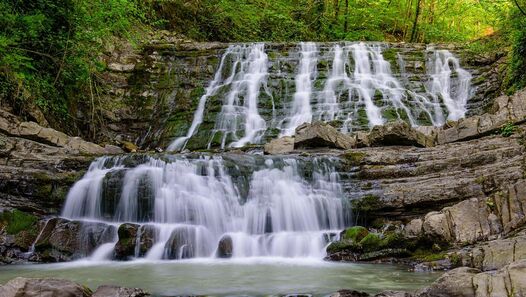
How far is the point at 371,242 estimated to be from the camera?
29.0 feet

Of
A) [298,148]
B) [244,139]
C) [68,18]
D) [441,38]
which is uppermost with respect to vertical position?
[441,38]

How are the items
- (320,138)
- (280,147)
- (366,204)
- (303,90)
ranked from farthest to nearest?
1. (303,90)
2. (280,147)
3. (320,138)
4. (366,204)

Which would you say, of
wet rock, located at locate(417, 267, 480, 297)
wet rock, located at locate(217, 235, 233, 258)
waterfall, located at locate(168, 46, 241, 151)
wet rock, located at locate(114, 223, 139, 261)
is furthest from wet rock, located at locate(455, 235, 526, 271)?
waterfall, located at locate(168, 46, 241, 151)

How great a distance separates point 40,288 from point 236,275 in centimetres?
324

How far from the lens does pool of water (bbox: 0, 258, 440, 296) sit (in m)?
6.32

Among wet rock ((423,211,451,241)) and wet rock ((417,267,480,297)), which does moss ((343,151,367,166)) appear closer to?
wet rock ((423,211,451,241))

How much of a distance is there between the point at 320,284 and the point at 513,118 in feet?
23.9

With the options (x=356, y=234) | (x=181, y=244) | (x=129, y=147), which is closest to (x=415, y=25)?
(x=129, y=147)

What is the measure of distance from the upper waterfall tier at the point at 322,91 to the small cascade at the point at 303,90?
0.11 ft

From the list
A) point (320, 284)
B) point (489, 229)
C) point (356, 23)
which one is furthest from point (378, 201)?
point (356, 23)

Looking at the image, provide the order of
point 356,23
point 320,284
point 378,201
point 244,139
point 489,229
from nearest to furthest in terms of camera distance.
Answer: point 320,284, point 489,229, point 378,201, point 244,139, point 356,23

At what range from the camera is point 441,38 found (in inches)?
1108

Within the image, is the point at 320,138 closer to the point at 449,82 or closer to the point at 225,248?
the point at 225,248

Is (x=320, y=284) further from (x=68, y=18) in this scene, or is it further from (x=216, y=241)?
(x=68, y=18)
